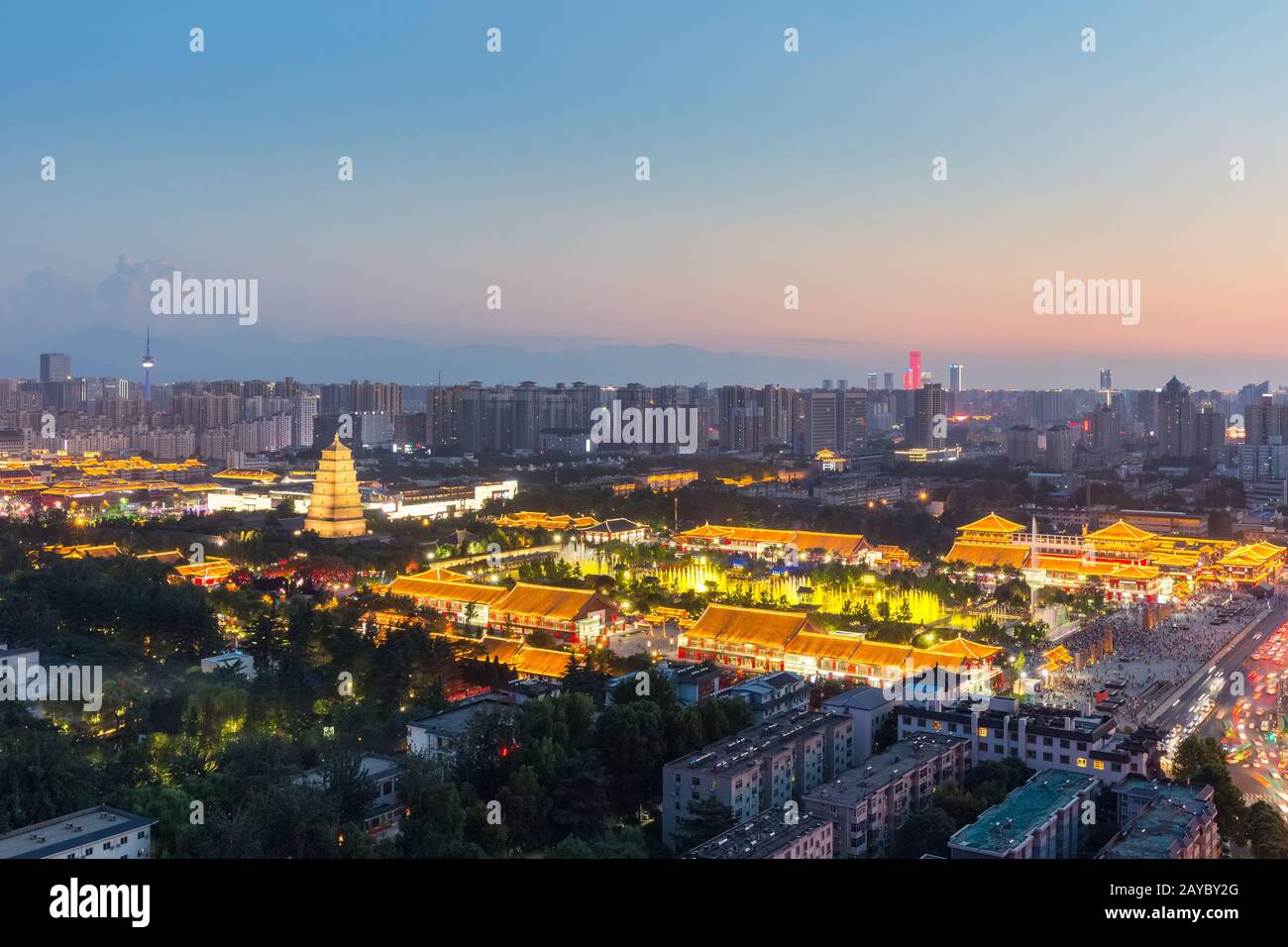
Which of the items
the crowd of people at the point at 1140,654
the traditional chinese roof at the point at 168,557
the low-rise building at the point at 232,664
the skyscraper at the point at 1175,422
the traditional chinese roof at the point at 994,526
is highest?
the skyscraper at the point at 1175,422

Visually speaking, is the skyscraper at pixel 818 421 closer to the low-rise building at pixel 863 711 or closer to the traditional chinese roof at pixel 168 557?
the traditional chinese roof at pixel 168 557

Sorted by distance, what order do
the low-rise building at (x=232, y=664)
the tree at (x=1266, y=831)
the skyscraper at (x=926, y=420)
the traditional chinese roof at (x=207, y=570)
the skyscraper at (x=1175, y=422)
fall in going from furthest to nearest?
the skyscraper at (x=926, y=420) < the skyscraper at (x=1175, y=422) < the traditional chinese roof at (x=207, y=570) < the low-rise building at (x=232, y=664) < the tree at (x=1266, y=831)

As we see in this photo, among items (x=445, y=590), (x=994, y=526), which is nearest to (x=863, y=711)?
(x=445, y=590)

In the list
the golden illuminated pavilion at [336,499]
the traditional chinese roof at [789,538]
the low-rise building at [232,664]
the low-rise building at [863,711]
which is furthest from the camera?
the golden illuminated pavilion at [336,499]

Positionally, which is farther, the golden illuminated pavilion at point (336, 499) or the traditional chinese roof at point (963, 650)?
the golden illuminated pavilion at point (336, 499)

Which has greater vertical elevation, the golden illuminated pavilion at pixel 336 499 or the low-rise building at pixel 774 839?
the golden illuminated pavilion at pixel 336 499

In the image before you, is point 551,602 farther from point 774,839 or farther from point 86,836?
point 86,836

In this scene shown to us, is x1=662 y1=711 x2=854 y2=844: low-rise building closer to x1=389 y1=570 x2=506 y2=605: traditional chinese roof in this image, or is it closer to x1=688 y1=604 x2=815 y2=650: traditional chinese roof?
x1=688 y1=604 x2=815 y2=650: traditional chinese roof

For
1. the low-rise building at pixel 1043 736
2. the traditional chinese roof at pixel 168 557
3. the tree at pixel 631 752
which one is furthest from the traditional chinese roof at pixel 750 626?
the traditional chinese roof at pixel 168 557

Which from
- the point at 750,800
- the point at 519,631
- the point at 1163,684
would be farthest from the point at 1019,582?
the point at 750,800
